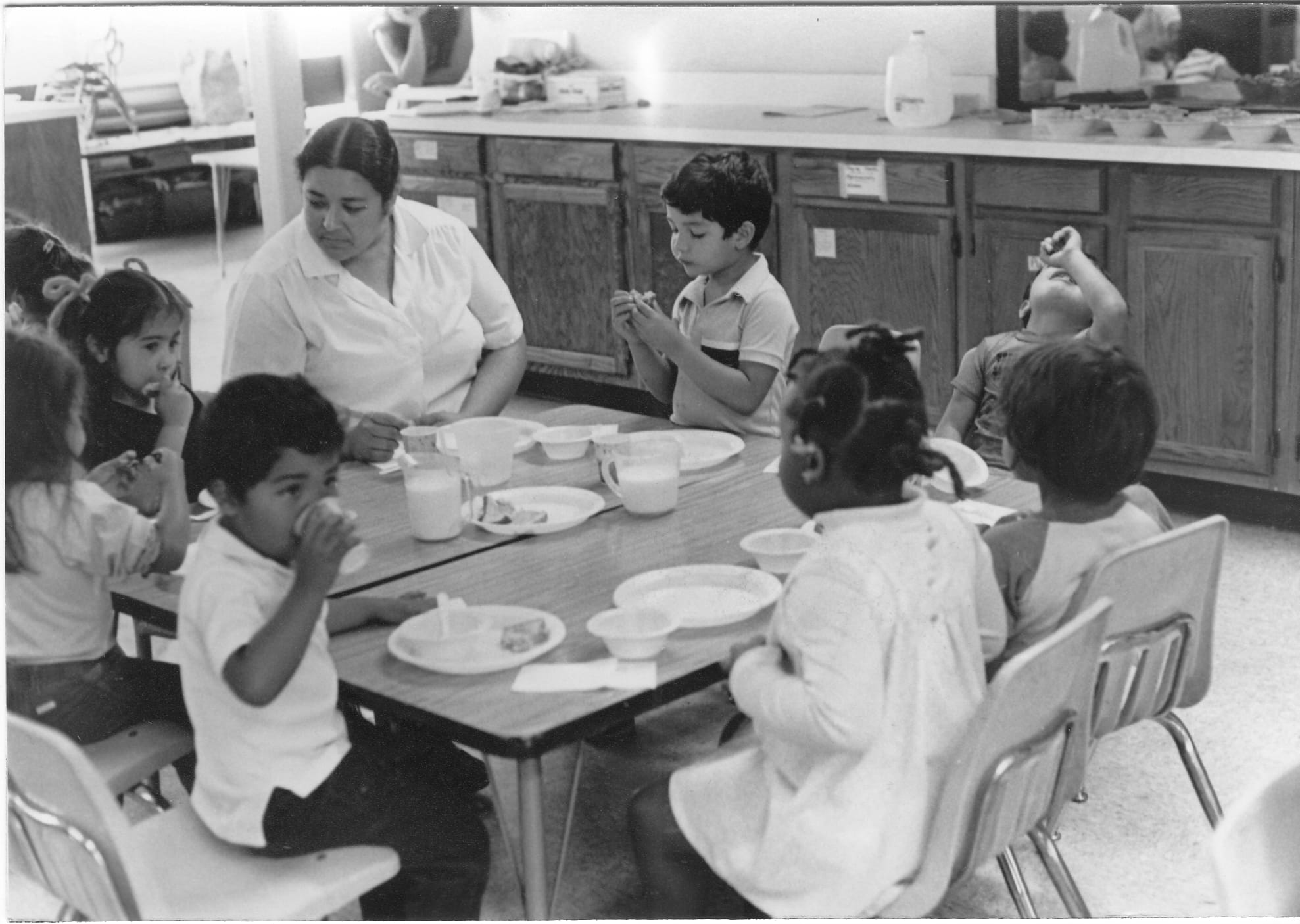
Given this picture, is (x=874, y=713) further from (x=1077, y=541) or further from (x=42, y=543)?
(x=42, y=543)

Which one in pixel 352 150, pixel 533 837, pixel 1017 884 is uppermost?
pixel 352 150

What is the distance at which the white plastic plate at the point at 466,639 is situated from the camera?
5.57ft

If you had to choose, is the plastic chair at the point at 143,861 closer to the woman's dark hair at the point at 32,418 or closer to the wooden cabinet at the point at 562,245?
the woman's dark hair at the point at 32,418

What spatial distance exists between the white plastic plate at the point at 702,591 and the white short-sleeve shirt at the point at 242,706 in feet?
1.21

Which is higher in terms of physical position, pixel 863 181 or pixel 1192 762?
pixel 863 181

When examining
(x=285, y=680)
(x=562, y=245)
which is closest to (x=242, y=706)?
(x=285, y=680)

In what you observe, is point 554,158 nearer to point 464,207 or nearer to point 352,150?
point 464,207

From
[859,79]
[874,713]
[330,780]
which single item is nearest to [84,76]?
[330,780]

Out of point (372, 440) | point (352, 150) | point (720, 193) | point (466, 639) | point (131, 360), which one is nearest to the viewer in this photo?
point (466, 639)

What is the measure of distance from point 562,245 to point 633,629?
9.51 feet

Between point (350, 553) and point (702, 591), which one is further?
point (350, 553)

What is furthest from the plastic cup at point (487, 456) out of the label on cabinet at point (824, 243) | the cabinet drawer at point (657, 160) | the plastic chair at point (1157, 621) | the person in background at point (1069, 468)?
the cabinet drawer at point (657, 160)

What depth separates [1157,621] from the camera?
1861 mm

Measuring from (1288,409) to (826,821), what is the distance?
2.16m
